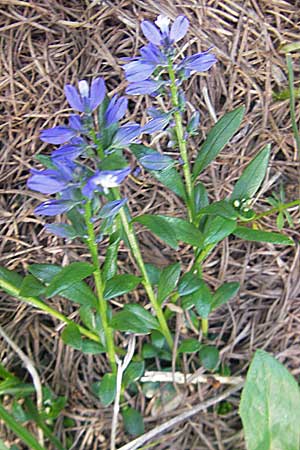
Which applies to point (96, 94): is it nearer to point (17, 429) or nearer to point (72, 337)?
point (72, 337)

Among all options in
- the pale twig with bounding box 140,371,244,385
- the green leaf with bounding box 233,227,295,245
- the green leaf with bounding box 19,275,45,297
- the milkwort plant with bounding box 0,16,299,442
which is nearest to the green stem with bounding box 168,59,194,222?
the milkwort plant with bounding box 0,16,299,442

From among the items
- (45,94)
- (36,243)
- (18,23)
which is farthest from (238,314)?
(18,23)

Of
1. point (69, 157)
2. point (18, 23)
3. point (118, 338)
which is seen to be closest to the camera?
point (69, 157)

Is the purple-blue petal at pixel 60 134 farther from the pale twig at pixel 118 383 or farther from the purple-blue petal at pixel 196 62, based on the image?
the pale twig at pixel 118 383

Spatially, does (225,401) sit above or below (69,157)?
below

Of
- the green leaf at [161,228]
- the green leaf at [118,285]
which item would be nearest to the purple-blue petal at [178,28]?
the green leaf at [161,228]

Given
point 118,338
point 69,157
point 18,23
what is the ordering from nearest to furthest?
1. point 69,157
2. point 18,23
3. point 118,338

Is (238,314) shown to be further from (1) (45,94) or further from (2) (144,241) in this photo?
(1) (45,94)
